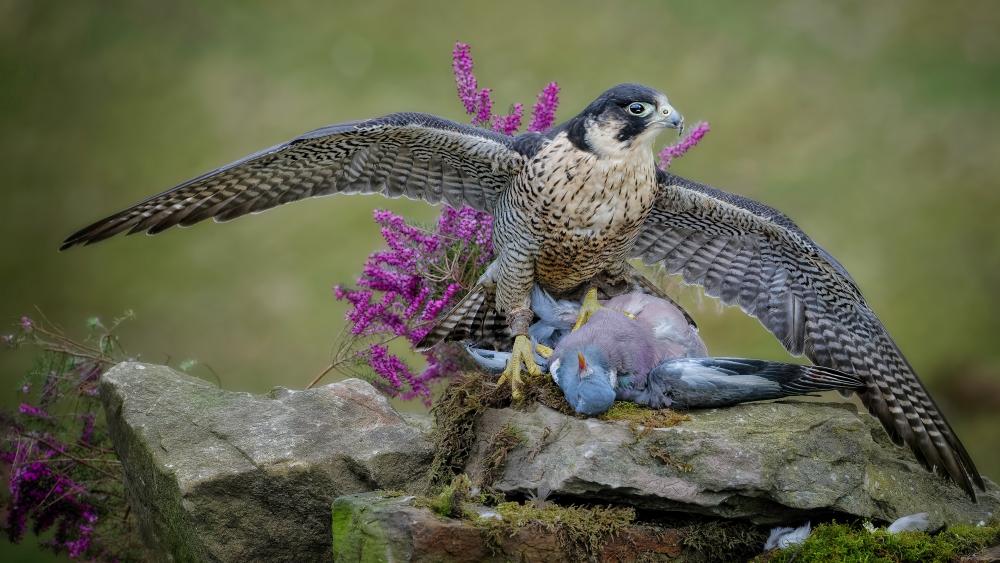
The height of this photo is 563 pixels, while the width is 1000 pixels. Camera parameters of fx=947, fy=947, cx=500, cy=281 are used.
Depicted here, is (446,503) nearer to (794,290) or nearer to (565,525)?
(565,525)

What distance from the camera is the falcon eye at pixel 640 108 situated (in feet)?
11.2

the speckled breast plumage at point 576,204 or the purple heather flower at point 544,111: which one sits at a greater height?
the purple heather flower at point 544,111

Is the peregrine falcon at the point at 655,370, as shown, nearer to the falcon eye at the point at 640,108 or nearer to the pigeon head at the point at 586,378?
the pigeon head at the point at 586,378

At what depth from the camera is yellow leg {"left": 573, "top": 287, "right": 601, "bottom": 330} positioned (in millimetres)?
3924

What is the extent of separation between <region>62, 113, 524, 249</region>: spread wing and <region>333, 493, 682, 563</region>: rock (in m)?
1.49

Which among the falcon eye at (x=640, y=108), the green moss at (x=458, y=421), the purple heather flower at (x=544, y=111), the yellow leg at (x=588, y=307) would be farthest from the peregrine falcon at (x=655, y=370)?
the purple heather flower at (x=544, y=111)

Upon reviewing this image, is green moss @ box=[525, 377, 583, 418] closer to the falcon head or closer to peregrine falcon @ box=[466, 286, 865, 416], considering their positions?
peregrine falcon @ box=[466, 286, 865, 416]

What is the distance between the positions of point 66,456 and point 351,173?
5.60 ft

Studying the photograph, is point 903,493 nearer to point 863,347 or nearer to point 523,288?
point 863,347

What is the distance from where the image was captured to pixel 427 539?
2.59 m

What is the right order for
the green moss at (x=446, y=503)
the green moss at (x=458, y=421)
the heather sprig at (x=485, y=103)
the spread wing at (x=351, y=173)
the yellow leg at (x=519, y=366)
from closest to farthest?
1. the green moss at (x=446, y=503)
2. the green moss at (x=458, y=421)
3. the yellow leg at (x=519, y=366)
4. the spread wing at (x=351, y=173)
5. the heather sprig at (x=485, y=103)

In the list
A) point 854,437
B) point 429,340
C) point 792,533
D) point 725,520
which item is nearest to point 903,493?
point 854,437

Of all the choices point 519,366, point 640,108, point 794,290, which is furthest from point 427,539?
point 794,290

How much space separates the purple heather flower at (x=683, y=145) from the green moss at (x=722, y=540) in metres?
1.88
